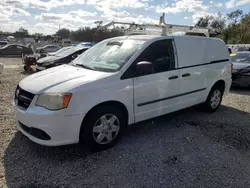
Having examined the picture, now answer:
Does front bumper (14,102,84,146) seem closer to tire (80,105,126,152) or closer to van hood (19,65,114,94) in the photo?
tire (80,105,126,152)

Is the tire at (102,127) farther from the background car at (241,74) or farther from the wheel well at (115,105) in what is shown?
the background car at (241,74)

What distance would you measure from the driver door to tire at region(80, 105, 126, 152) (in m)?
0.39

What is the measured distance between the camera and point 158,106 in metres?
4.06

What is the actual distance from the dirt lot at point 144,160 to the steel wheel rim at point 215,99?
0.85 metres

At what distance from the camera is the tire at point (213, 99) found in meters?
5.30

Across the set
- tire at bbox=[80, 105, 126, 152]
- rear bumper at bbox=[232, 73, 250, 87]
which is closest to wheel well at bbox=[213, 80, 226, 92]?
tire at bbox=[80, 105, 126, 152]

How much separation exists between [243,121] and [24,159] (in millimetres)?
4411

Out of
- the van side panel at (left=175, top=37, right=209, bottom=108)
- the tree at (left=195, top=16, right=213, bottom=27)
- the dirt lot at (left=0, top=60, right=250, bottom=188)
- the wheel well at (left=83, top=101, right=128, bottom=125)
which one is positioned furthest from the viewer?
the tree at (left=195, top=16, right=213, bottom=27)

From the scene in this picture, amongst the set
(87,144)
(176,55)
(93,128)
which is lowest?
(87,144)

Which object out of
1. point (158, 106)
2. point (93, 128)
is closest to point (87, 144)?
point (93, 128)

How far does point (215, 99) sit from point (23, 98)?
4230 millimetres

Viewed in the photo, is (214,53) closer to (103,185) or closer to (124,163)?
(124,163)

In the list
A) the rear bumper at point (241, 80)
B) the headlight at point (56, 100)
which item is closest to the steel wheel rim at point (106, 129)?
the headlight at point (56, 100)

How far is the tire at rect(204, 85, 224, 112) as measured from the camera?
5.30 meters
